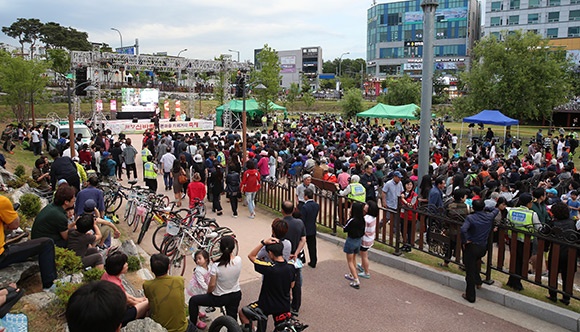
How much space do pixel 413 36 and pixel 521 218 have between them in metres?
96.3

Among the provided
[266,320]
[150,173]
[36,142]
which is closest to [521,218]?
[266,320]

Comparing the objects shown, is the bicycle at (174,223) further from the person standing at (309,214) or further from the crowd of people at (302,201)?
the person standing at (309,214)

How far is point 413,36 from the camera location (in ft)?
314

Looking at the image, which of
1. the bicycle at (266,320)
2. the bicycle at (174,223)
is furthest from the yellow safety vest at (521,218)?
the bicycle at (174,223)

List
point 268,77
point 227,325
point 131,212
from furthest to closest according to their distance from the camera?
point 268,77, point 131,212, point 227,325

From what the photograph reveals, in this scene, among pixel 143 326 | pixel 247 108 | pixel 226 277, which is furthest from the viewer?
pixel 247 108

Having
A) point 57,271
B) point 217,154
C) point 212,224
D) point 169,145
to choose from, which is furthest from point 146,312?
point 169,145

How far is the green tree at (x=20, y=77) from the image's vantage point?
2945cm

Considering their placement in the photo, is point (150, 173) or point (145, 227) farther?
point (150, 173)

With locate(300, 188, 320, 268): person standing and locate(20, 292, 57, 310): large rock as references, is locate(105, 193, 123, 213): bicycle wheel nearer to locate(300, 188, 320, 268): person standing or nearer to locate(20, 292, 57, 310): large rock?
locate(300, 188, 320, 268): person standing

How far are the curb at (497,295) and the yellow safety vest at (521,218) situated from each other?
1.06 meters

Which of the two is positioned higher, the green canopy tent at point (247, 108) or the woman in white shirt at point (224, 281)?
the green canopy tent at point (247, 108)

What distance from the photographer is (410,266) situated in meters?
8.26

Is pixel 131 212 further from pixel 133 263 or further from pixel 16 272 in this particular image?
pixel 16 272
